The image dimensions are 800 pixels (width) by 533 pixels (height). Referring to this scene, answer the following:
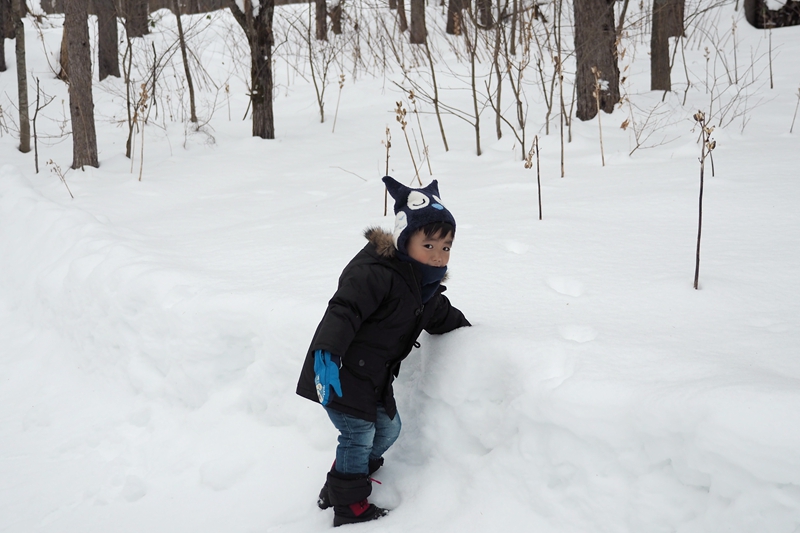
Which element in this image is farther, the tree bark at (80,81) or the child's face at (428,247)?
the tree bark at (80,81)

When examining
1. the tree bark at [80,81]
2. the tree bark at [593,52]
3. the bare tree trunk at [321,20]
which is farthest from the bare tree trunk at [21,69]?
the tree bark at [593,52]

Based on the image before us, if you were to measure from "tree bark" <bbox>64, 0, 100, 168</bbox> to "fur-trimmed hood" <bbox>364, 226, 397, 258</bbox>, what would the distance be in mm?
5569

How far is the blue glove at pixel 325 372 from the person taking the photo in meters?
2.05

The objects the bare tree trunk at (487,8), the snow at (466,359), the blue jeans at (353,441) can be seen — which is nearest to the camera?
the snow at (466,359)

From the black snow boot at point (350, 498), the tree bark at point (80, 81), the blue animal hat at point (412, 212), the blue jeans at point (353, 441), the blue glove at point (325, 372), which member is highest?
the tree bark at point (80, 81)

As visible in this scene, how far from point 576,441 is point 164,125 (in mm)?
8244

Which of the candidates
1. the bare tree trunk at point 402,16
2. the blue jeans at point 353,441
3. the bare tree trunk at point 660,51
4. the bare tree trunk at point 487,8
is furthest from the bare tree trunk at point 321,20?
the blue jeans at point 353,441

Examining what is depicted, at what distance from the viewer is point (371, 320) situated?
2234mm

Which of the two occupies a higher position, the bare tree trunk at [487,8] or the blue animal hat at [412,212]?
the bare tree trunk at [487,8]

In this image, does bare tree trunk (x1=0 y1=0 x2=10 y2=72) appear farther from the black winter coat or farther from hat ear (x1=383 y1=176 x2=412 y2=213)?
the black winter coat

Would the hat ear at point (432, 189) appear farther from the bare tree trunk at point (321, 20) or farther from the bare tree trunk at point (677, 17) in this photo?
the bare tree trunk at point (321, 20)

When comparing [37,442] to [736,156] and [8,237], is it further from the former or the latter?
[736,156]

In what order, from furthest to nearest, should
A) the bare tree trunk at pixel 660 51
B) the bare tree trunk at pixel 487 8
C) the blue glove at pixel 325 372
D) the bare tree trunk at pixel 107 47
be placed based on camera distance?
the bare tree trunk at pixel 107 47
the bare tree trunk at pixel 660 51
the bare tree trunk at pixel 487 8
the blue glove at pixel 325 372

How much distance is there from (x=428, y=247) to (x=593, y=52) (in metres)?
5.25
